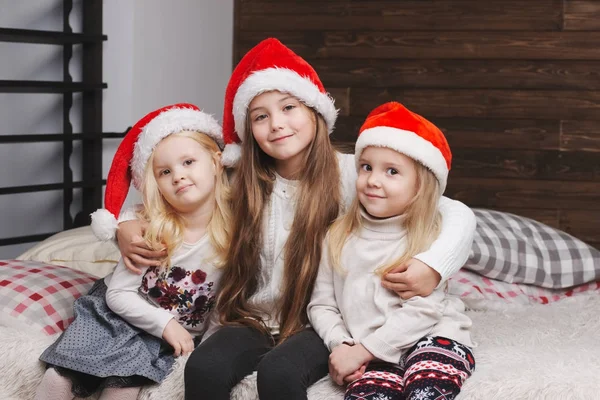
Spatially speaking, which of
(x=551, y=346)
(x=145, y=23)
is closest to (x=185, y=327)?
(x=551, y=346)

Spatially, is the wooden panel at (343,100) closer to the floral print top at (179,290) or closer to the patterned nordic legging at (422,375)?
the floral print top at (179,290)

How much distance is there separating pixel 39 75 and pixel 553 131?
1.98 m

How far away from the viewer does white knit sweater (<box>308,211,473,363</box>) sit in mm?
1647

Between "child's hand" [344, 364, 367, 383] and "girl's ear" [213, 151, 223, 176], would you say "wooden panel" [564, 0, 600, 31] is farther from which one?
"child's hand" [344, 364, 367, 383]

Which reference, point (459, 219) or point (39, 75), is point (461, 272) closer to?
point (459, 219)

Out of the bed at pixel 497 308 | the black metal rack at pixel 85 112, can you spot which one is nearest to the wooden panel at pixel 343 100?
the black metal rack at pixel 85 112

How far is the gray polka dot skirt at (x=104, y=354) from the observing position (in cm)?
173

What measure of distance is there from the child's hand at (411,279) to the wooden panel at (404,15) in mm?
1990

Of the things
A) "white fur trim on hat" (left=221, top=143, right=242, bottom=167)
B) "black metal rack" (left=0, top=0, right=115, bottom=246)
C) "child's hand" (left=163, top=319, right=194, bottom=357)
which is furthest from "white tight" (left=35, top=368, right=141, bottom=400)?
"black metal rack" (left=0, top=0, right=115, bottom=246)

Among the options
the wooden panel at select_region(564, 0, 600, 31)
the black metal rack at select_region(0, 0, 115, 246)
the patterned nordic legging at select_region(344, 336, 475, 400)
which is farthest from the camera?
the wooden panel at select_region(564, 0, 600, 31)

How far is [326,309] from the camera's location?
177cm

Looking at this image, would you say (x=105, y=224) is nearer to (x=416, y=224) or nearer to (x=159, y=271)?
(x=159, y=271)

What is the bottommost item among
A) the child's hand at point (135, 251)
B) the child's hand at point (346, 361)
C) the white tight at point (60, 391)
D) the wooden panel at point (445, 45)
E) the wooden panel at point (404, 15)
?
the white tight at point (60, 391)

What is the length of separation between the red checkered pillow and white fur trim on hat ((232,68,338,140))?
60cm
